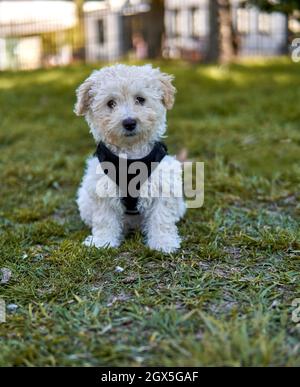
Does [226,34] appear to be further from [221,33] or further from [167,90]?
[167,90]

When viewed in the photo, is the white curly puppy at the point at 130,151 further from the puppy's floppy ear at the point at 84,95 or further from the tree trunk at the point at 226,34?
the tree trunk at the point at 226,34

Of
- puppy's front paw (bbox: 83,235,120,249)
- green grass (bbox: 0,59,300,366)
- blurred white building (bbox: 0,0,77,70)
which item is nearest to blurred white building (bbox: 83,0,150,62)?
blurred white building (bbox: 0,0,77,70)

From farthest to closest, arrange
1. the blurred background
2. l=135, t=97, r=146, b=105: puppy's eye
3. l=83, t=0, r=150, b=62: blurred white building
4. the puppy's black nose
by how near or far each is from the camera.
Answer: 1. l=83, t=0, r=150, b=62: blurred white building
2. the blurred background
3. l=135, t=97, r=146, b=105: puppy's eye
4. the puppy's black nose

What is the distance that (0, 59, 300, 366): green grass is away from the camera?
9.35 feet

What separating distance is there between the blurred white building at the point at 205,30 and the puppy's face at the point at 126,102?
13.7 meters

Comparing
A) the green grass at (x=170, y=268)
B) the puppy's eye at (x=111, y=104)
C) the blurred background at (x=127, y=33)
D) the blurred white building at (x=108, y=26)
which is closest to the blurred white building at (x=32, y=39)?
the blurred background at (x=127, y=33)

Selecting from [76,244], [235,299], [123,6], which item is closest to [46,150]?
[76,244]

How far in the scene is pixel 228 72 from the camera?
11.6 metres

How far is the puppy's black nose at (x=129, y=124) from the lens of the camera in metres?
3.95

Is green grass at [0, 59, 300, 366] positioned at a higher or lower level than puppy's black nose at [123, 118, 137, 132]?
lower

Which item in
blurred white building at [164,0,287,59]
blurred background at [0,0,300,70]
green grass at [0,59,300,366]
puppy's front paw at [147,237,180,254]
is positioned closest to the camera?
green grass at [0,59,300,366]

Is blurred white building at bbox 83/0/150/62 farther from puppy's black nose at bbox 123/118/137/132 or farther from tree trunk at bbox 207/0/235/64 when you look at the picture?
puppy's black nose at bbox 123/118/137/132

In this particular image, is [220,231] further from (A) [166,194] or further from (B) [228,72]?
(B) [228,72]

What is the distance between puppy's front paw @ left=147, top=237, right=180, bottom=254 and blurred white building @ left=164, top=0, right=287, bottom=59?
14.0m
